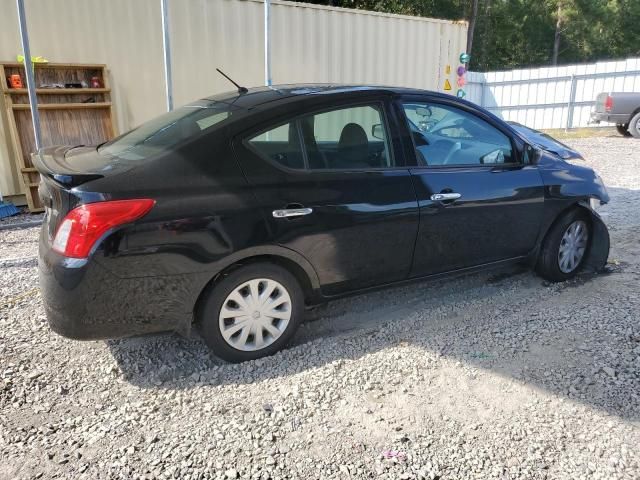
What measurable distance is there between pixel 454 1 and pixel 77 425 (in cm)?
3177

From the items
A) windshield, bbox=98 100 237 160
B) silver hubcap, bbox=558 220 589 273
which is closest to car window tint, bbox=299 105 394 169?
windshield, bbox=98 100 237 160

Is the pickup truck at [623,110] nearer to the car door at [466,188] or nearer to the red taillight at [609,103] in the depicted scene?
the red taillight at [609,103]

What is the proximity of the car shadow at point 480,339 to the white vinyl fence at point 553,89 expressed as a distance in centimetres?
1553

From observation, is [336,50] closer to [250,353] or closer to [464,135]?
[464,135]

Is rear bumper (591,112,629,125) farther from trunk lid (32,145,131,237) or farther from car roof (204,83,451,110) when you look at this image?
trunk lid (32,145,131,237)

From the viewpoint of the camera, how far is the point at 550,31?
35344mm

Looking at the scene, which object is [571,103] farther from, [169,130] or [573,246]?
[169,130]

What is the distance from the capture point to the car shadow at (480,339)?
3.05 meters

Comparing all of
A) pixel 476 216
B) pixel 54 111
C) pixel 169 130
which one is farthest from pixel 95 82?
pixel 476 216

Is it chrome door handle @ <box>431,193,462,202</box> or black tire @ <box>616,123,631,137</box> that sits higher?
chrome door handle @ <box>431,193,462,202</box>

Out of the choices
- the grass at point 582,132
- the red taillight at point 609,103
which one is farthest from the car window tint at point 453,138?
the grass at point 582,132

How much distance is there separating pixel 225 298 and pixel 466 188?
6.11 feet

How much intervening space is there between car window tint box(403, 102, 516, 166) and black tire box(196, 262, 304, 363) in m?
1.26

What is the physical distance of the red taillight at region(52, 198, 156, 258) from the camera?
2.62m
